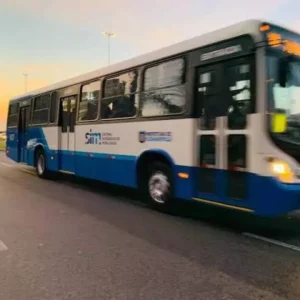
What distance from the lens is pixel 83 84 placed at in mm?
11297

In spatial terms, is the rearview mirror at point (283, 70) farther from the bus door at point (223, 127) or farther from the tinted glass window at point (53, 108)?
the tinted glass window at point (53, 108)

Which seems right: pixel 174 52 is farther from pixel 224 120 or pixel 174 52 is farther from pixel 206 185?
pixel 206 185

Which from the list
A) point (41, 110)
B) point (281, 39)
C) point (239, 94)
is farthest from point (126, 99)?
point (41, 110)

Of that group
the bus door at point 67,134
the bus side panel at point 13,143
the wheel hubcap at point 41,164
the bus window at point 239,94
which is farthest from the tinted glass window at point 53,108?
the bus window at point 239,94

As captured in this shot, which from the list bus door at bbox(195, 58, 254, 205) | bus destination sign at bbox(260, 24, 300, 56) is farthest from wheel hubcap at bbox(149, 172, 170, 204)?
bus destination sign at bbox(260, 24, 300, 56)

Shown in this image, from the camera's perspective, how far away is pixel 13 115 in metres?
16.9

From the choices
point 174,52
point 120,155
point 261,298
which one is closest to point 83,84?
point 120,155

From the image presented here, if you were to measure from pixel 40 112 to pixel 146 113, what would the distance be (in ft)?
21.5

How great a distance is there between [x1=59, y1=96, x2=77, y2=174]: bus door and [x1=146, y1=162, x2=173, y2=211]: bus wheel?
385cm

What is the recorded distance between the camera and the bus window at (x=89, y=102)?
10562 mm

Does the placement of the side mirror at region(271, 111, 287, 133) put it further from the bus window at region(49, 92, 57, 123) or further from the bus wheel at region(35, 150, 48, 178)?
the bus wheel at region(35, 150, 48, 178)

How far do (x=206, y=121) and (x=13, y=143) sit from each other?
1152 cm

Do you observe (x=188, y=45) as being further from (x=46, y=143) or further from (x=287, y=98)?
(x=46, y=143)

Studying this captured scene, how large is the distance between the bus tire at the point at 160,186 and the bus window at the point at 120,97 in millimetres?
1371
